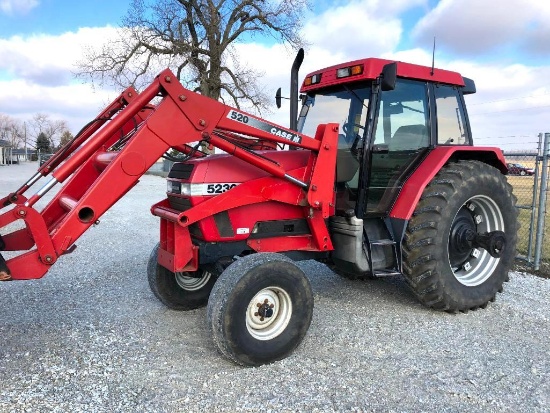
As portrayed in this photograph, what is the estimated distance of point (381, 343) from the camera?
3771 mm

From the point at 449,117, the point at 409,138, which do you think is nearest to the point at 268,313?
the point at 409,138

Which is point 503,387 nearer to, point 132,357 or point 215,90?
point 132,357

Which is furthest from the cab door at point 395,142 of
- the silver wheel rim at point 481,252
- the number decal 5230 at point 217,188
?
the number decal 5230 at point 217,188

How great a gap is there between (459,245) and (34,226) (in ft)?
12.4

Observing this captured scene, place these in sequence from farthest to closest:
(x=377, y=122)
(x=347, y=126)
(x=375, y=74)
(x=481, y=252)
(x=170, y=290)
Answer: (x=481, y=252)
(x=170, y=290)
(x=347, y=126)
(x=377, y=122)
(x=375, y=74)

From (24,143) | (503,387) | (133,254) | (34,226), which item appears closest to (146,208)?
(133,254)

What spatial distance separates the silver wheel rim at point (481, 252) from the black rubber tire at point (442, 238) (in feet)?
0.55

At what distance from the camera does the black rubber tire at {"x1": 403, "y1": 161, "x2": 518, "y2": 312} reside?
13.5ft

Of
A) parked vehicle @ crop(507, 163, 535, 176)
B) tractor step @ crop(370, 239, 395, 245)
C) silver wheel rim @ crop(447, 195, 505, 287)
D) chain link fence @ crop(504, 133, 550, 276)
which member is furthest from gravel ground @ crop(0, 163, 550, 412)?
parked vehicle @ crop(507, 163, 535, 176)

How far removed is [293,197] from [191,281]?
4.65 feet

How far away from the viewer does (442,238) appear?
4.16 meters

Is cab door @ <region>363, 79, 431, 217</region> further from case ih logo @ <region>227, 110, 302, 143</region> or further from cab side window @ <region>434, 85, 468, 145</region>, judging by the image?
case ih logo @ <region>227, 110, 302, 143</region>

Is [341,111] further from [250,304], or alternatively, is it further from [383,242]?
[250,304]

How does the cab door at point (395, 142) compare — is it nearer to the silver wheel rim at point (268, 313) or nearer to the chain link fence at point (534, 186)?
the silver wheel rim at point (268, 313)
